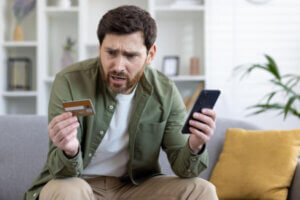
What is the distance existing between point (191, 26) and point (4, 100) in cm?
173

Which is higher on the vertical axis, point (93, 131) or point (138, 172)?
point (93, 131)

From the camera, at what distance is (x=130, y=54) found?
5.34 ft

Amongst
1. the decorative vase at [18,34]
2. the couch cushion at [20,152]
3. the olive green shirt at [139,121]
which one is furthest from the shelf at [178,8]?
the olive green shirt at [139,121]

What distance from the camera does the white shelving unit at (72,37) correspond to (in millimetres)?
3643

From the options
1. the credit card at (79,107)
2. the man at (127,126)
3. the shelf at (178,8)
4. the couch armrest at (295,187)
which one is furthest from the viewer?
the shelf at (178,8)

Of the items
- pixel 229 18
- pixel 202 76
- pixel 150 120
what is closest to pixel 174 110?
pixel 150 120

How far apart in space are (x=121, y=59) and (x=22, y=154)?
862mm

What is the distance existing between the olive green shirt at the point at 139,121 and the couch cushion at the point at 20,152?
1.43 feet

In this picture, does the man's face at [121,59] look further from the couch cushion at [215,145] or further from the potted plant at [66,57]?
the potted plant at [66,57]

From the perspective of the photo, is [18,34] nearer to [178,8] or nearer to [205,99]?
[178,8]

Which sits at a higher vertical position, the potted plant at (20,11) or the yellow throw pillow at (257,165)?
the potted plant at (20,11)

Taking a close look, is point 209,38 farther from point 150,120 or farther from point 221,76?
point 150,120

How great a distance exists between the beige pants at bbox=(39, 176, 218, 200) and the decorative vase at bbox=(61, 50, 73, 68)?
213 centimetres

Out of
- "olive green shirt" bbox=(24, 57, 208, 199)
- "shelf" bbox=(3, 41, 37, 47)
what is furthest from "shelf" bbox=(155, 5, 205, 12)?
"olive green shirt" bbox=(24, 57, 208, 199)
